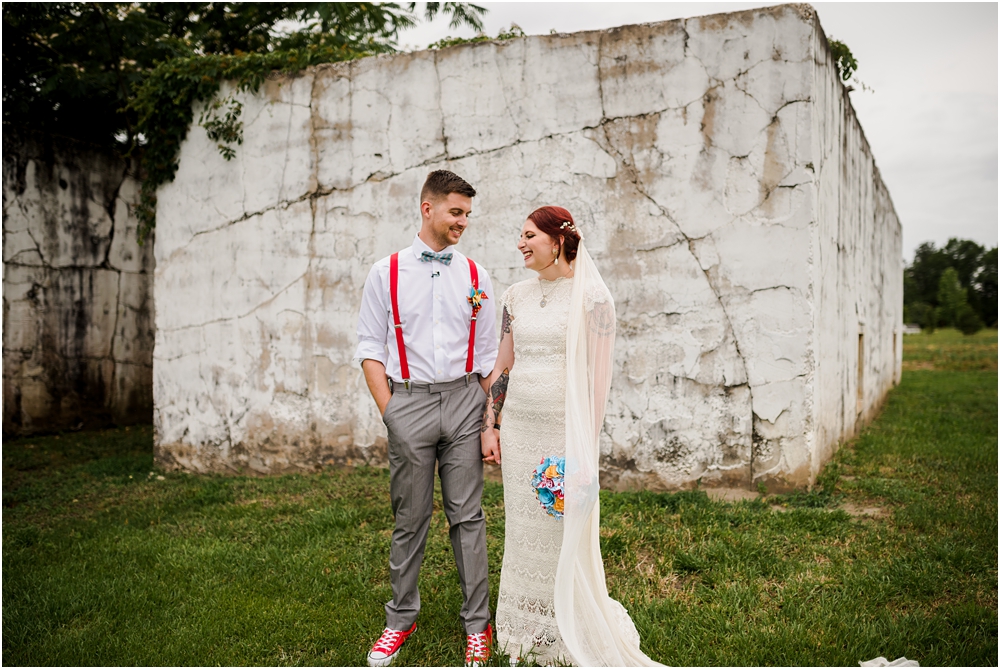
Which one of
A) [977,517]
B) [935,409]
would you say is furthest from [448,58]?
[935,409]

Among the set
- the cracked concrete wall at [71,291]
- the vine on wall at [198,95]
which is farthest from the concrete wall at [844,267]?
the cracked concrete wall at [71,291]

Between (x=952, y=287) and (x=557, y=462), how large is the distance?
4620 centimetres

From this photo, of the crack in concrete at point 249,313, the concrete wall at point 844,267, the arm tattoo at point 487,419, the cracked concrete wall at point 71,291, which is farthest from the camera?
the cracked concrete wall at point 71,291

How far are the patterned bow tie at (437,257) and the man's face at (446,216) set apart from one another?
6 cm

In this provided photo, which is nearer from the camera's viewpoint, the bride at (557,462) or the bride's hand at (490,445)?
the bride at (557,462)

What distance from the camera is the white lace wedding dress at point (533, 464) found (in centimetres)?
278

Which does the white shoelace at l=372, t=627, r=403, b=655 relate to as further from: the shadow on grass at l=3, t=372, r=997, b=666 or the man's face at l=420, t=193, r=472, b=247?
the man's face at l=420, t=193, r=472, b=247

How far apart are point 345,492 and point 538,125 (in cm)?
295

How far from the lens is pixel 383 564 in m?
3.82

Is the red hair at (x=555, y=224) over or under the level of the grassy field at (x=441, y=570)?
over

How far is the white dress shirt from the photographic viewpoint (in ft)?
9.64

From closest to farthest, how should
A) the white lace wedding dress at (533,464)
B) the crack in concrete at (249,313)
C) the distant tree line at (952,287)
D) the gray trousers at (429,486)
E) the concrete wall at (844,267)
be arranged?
the white lace wedding dress at (533,464)
the gray trousers at (429,486)
the concrete wall at (844,267)
the crack in concrete at (249,313)
the distant tree line at (952,287)

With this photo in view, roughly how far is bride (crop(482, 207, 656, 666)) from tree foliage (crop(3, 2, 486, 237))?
156 inches

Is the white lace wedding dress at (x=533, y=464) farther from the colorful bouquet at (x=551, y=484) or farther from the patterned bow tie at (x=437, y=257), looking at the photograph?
the patterned bow tie at (x=437, y=257)
